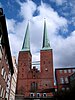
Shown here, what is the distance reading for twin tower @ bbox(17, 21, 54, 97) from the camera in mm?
67287

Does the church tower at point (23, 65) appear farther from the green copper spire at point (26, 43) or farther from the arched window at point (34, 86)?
the arched window at point (34, 86)

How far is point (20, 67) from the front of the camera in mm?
72812

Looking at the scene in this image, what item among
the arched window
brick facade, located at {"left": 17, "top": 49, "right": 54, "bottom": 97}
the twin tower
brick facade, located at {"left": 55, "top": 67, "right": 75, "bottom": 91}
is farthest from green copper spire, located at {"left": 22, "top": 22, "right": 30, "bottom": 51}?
brick facade, located at {"left": 55, "top": 67, "right": 75, "bottom": 91}

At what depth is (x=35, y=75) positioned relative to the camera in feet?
233

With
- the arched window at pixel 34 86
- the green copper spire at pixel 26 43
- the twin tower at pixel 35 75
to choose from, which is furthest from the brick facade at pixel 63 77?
the green copper spire at pixel 26 43

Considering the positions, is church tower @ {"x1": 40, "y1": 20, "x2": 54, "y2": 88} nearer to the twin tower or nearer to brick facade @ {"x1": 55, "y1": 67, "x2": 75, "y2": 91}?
the twin tower

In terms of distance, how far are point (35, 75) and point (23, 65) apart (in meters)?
7.49

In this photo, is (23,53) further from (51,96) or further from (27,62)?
(51,96)

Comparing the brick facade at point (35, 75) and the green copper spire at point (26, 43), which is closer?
the brick facade at point (35, 75)

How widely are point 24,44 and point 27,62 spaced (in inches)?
433

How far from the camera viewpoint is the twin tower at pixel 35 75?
67287 millimetres

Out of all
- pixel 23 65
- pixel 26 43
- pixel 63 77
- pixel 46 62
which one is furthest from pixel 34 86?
pixel 26 43

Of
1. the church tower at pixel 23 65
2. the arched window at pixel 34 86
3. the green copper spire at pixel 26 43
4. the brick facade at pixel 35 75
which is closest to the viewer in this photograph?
the brick facade at pixel 35 75

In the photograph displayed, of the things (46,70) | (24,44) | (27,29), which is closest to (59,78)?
(46,70)
